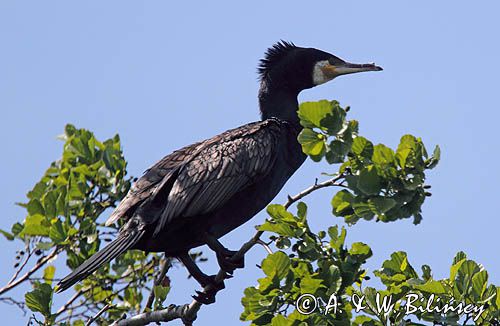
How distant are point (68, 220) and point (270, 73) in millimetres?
1913

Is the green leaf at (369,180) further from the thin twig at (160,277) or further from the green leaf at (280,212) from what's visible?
the thin twig at (160,277)

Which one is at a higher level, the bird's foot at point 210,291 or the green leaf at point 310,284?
the bird's foot at point 210,291

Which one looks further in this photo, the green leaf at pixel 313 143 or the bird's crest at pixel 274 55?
the bird's crest at pixel 274 55

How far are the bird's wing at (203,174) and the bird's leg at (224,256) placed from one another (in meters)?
0.20

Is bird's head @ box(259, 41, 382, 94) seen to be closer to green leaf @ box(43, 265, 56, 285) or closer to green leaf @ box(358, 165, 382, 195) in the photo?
green leaf @ box(43, 265, 56, 285)

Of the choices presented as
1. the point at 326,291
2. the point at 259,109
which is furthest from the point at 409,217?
the point at 259,109

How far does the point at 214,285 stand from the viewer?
650 cm

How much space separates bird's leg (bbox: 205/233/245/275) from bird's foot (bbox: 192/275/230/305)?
0.46 ft

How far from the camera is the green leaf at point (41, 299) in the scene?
596 cm

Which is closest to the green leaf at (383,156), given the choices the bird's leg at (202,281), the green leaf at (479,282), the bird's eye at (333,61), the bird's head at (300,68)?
the green leaf at (479,282)

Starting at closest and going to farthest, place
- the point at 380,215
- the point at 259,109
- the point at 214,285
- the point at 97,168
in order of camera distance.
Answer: the point at 380,215 → the point at 214,285 → the point at 97,168 → the point at 259,109

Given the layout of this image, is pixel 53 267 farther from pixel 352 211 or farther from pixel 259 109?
pixel 352 211

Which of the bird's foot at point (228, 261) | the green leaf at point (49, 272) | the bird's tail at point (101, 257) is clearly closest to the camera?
the bird's tail at point (101, 257)

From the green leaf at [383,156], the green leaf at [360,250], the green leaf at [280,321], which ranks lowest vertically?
the green leaf at [280,321]
